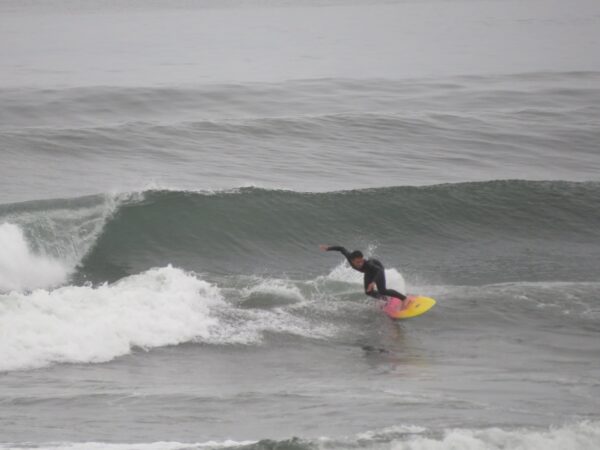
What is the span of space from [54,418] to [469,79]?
1542 inches

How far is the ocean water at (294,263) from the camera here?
997 cm

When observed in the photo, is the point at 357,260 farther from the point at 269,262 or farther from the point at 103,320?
the point at 269,262

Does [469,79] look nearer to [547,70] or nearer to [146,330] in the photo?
[547,70]

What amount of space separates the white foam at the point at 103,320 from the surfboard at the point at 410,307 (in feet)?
8.73

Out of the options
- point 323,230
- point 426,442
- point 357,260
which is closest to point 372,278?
point 357,260

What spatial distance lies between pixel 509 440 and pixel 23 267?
34.7 feet

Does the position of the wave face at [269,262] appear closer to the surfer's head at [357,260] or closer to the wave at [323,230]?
the wave at [323,230]

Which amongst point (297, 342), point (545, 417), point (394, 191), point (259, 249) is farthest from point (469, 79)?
point (545, 417)

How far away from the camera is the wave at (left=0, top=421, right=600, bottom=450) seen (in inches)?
343

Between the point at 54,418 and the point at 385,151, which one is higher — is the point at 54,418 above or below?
below

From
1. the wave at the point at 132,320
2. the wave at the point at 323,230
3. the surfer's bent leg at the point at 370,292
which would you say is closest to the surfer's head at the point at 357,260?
the surfer's bent leg at the point at 370,292

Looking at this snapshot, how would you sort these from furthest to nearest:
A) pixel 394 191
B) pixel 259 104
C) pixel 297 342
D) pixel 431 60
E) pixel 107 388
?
pixel 431 60
pixel 259 104
pixel 394 191
pixel 297 342
pixel 107 388

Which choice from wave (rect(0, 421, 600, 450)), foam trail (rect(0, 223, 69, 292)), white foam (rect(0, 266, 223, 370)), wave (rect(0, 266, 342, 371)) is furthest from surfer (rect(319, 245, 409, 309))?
foam trail (rect(0, 223, 69, 292))

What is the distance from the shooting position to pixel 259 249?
1897 cm
